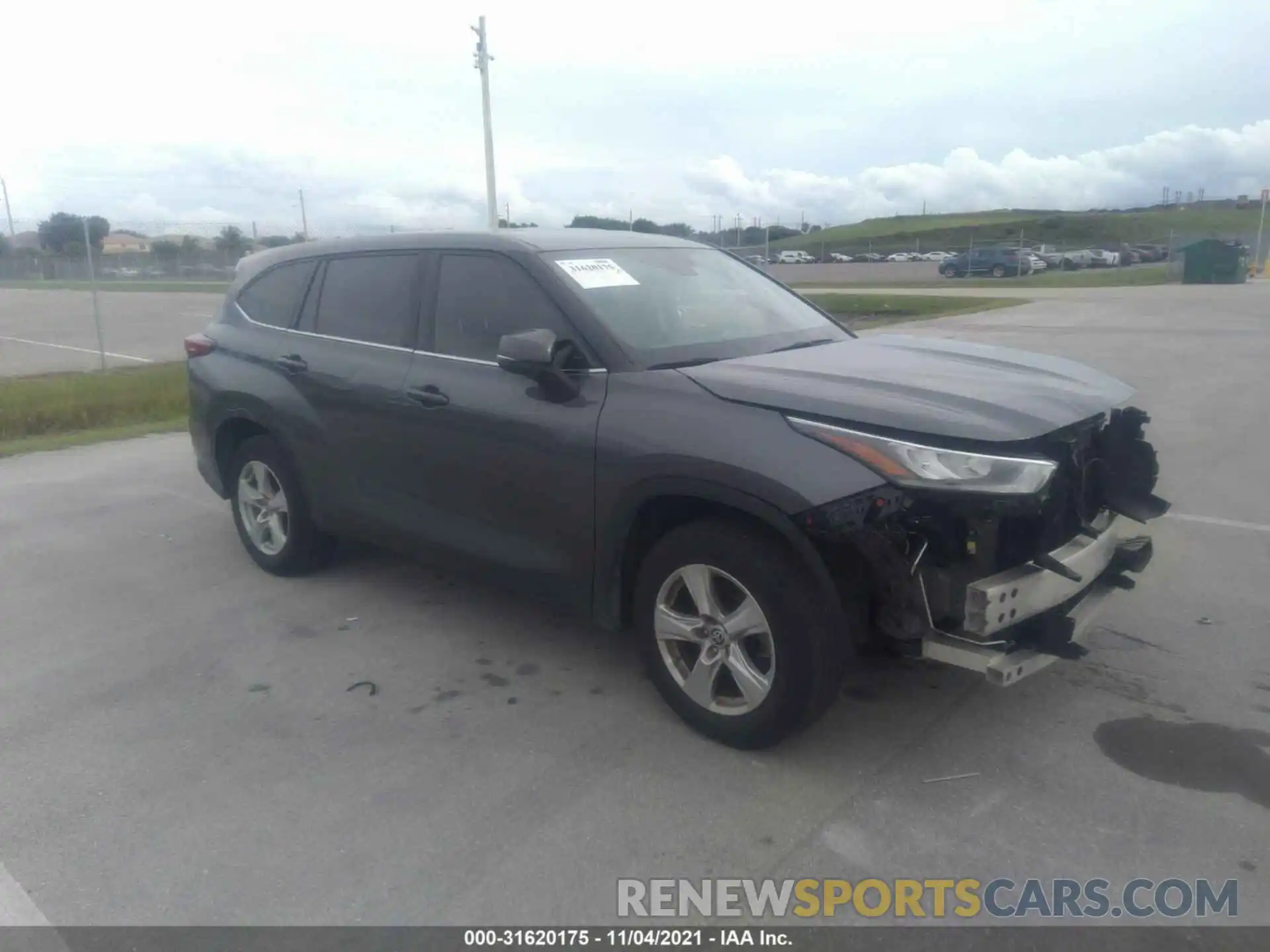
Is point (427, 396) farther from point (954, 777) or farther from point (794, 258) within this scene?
point (794, 258)

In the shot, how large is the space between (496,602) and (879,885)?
8.67ft

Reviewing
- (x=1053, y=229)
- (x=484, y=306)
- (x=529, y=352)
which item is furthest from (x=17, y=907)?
(x=1053, y=229)

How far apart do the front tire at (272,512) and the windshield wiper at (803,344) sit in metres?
2.55

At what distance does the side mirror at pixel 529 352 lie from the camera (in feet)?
12.3

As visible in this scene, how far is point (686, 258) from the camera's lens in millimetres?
4898

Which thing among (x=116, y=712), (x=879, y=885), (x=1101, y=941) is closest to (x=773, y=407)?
(x=879, y=885)

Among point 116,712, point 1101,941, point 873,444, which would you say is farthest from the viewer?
point 116,712

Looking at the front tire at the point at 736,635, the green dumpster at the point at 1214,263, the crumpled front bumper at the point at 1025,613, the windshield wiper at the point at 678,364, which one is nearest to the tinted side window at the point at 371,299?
the windshield wiper at the point at 678,364

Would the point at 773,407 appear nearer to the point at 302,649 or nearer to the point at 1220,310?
the point at 302,649

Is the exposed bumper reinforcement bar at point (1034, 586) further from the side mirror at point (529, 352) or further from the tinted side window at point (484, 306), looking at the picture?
the tinted side window at point (484, 306)

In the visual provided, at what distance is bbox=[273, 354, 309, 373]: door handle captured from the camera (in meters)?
5.12

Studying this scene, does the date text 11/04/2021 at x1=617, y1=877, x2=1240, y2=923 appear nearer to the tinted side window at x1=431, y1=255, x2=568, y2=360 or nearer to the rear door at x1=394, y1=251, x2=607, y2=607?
the rear door at x1=394, y1=251, x2=607, y2=607

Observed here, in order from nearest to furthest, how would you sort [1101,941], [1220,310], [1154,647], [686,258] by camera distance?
[1101,941] < [1154,647] < [686,258] < [1220,310]
